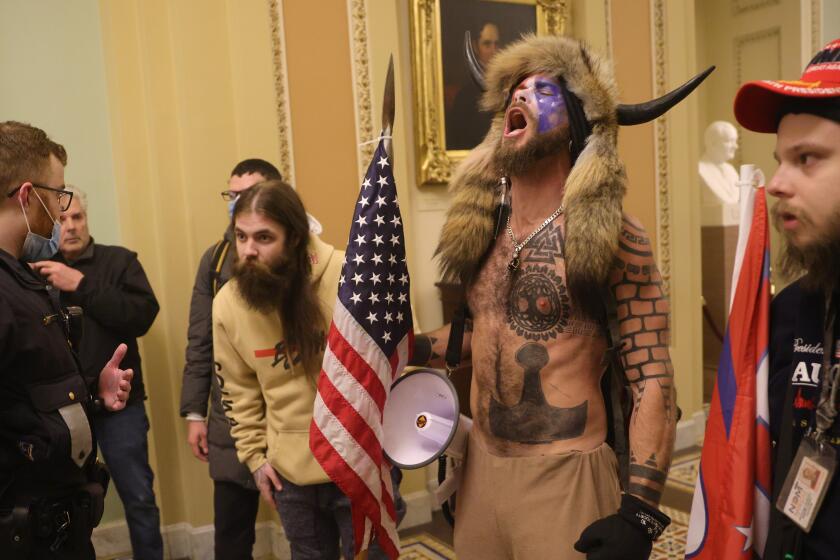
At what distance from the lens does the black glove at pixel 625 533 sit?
1508 millimetres

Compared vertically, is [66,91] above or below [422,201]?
above

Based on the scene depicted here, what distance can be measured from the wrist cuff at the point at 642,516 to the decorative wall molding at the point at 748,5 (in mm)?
7269

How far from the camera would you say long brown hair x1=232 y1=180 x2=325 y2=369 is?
2.38 m

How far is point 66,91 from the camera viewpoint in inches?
150

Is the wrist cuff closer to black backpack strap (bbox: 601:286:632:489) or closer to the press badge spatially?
black backpack strap (bbox: 601:286:632:489)

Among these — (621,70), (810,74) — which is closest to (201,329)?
(810,74)

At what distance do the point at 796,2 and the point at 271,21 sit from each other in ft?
19.0

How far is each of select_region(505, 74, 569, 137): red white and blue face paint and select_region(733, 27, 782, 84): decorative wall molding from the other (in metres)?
6.65

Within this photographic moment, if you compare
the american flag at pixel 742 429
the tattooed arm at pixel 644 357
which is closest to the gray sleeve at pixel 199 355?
the tattooed arm at pixel 644 357

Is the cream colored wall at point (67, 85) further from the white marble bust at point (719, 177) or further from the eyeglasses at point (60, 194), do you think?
the white marble bust at point (719, 177)

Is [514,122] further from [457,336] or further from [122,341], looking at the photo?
[122,341]

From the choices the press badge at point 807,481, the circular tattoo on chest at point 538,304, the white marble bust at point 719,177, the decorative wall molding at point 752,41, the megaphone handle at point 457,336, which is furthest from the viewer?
the decorative wall molding at point 752,41

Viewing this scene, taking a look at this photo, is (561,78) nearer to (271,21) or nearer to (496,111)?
(496,111)

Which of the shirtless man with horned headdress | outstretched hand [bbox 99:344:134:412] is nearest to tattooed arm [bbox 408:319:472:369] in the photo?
the shirtless man with horned headdress
